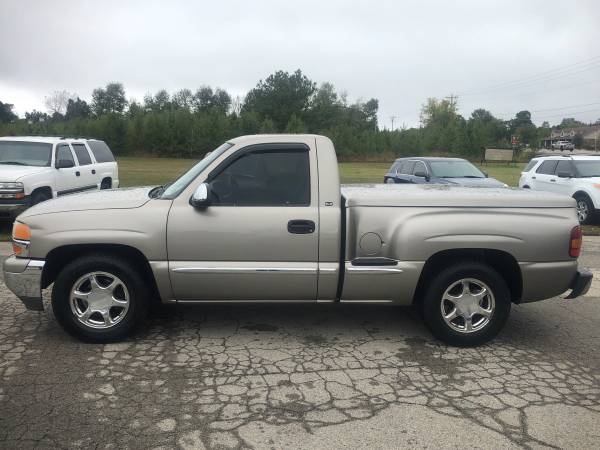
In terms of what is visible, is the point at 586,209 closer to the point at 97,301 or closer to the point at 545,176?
the point at 545,176

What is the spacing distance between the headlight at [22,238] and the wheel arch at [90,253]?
0.22 metres

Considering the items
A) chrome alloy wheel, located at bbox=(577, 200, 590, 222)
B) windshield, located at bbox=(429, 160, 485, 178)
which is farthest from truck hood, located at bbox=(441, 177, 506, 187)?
chrome alloy wheel, located at bbox=(577, 200, 590, 222)

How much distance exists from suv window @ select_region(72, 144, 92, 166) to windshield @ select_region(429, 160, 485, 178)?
27.6ft

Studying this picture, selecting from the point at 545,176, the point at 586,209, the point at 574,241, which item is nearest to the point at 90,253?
the point at 574,241

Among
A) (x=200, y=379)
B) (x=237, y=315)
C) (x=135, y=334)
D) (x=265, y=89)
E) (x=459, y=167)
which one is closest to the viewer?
(x=200, y=379)

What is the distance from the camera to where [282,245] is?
14.0 feet

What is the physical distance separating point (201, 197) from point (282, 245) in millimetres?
752

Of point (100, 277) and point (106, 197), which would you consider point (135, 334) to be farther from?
point (106, 197)

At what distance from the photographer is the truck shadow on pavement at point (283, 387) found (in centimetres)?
312

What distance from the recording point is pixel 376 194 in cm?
467

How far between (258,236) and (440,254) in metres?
1.55

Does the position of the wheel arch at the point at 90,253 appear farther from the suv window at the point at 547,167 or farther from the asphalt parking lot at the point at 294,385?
the suv window at the point at 547,167

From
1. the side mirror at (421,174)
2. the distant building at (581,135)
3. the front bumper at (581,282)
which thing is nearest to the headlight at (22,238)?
the front bumper at (581,282)

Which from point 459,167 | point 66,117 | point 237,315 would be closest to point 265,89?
point 66,117
